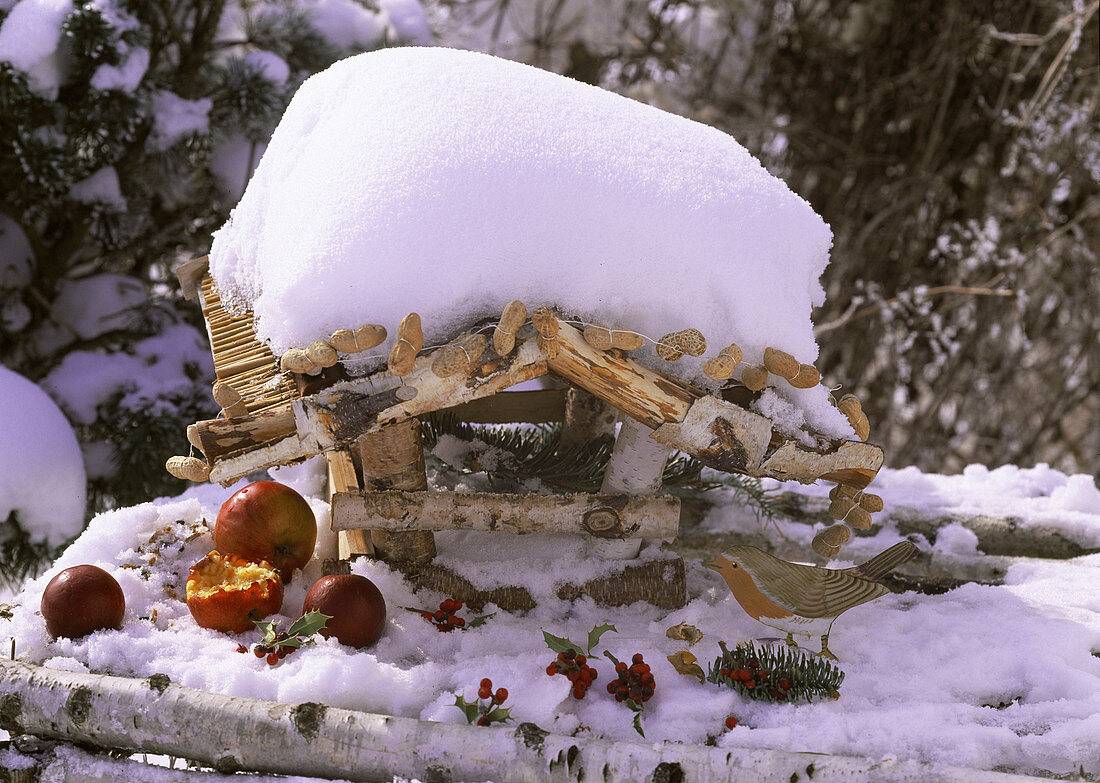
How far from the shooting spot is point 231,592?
46.3 inches

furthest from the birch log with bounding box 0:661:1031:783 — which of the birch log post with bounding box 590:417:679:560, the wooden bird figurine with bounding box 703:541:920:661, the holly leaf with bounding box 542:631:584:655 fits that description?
the birch log post with bounding box 590:417:679:560

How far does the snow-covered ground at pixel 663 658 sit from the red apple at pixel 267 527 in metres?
0.05

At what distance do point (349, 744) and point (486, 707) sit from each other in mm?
160

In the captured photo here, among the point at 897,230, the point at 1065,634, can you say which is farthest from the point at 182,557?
the point at 897,230

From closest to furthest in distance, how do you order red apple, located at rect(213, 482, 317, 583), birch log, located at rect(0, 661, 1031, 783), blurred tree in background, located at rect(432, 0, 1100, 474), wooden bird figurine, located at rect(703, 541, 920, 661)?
birch log, located at rect(0, 661, 1031, 783) < wooden bird figurine, located at rect(703, 541, 920, 661) < red apple, located at rect(213, 482, 317, 583) < blurred tree in background, located at rect(432, 0, 1100, 474)

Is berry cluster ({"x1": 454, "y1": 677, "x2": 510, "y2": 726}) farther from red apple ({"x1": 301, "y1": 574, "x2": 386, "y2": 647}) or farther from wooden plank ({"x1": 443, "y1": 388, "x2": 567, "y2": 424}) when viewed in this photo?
wooden plank ({"x1": 443, "y1": 388, "x2": 567, "y2": 424})

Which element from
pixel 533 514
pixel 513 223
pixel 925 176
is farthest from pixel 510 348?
pixel 925 176

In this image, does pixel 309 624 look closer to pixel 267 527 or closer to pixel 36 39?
pixel 267 527

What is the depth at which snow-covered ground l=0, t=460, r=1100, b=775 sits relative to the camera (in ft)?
3.35

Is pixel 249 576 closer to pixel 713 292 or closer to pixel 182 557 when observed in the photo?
pixel 182 557

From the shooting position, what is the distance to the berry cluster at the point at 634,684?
3.51ft

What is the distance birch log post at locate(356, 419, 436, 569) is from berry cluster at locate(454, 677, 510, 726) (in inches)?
12.8

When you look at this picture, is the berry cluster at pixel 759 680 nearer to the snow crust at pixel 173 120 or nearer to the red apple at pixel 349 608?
the red apple at pixel 349 608

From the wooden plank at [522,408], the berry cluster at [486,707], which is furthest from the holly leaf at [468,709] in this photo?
the wooden plank at [522,408]
